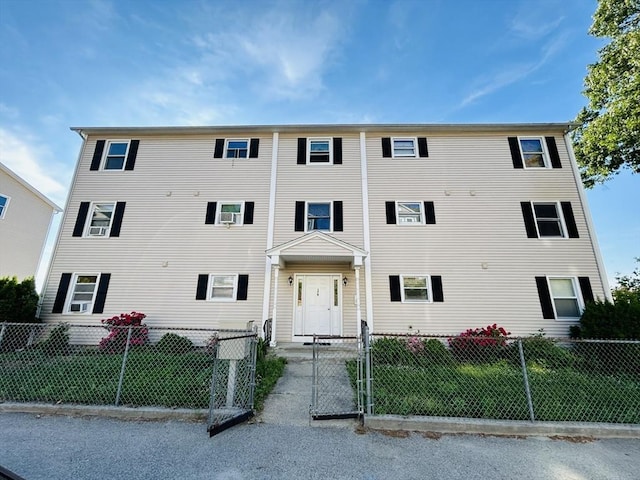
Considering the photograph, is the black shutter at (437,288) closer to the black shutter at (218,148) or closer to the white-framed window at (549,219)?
the white-framed window at (549,219)

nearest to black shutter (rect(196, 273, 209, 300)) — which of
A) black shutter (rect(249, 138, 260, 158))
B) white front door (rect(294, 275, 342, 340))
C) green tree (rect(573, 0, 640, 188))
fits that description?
white front door (rect(294, 275, 342, 340))

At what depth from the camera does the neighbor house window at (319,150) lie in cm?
1029

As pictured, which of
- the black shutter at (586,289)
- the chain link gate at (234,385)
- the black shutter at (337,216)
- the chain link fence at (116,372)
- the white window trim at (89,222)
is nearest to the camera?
the chain link gate at (234,385)

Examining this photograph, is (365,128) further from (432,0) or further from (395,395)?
(395,395)

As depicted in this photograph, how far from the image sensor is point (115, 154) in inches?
410

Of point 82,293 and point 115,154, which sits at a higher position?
point 115,154

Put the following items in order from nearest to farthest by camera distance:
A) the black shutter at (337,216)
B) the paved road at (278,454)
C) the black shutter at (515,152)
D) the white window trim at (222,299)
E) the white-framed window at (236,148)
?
the paved road at (278,454)
the white window trim at (222,299)
the black shutter at (337,216)
the black shutter at (515,152)
the white-framed window at (236,148)

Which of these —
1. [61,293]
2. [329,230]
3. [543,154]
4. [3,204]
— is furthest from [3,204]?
[543,154]

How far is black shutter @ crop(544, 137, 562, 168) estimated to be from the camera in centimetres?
969

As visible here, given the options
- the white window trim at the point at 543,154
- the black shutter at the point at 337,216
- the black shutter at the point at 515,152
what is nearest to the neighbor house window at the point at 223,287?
the black shutter at the point at 337,216

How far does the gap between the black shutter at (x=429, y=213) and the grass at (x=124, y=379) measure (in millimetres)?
6703

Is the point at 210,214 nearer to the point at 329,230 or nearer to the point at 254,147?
the point at 254,147

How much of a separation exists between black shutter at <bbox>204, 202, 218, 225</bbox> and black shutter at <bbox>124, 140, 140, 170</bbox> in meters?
3.58

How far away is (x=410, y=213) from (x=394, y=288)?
279cm
